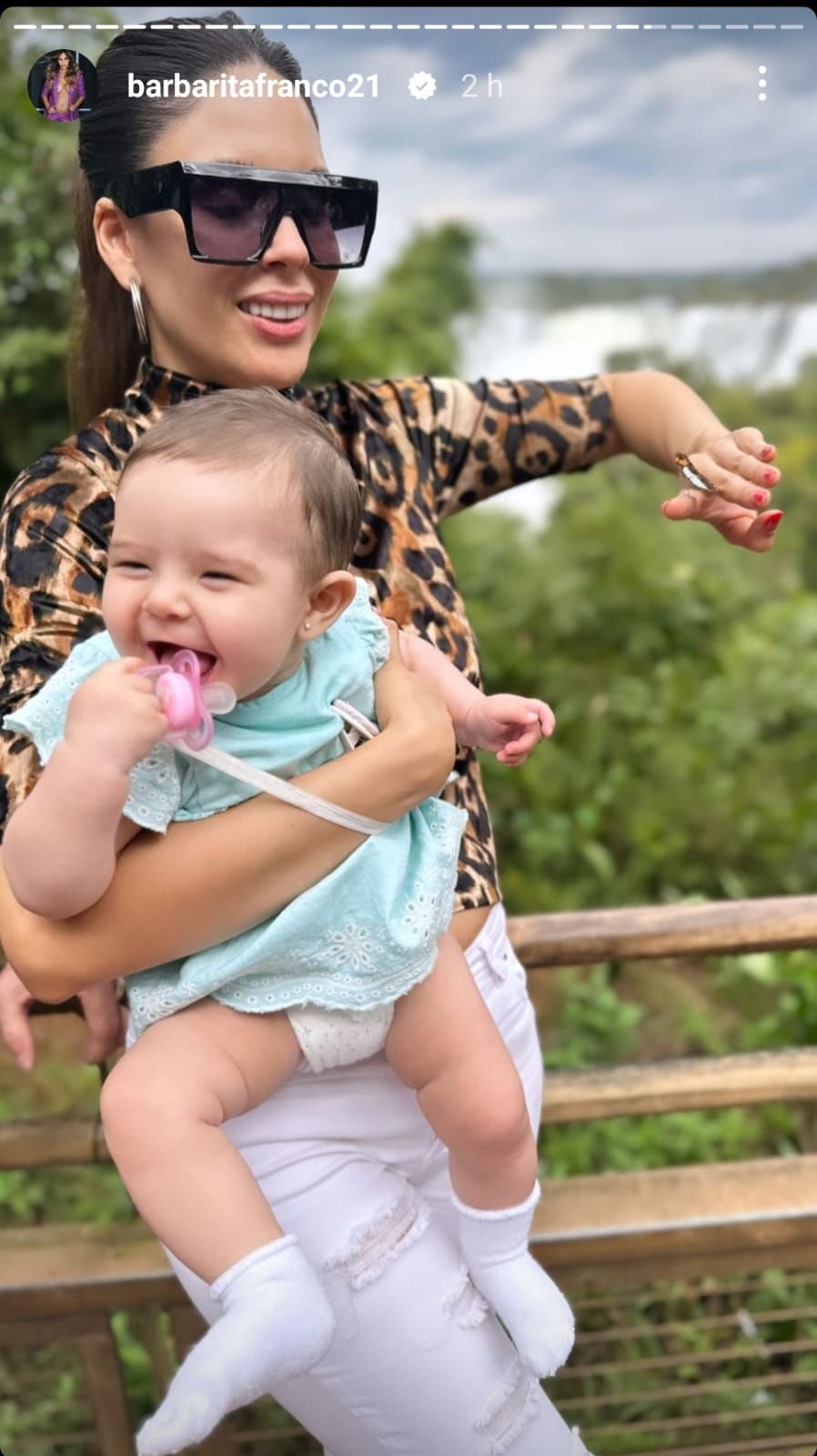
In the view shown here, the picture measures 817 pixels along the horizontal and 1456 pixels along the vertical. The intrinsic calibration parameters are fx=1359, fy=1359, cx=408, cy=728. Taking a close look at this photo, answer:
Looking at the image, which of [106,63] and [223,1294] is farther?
[106,63]

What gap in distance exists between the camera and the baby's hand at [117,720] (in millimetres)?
873

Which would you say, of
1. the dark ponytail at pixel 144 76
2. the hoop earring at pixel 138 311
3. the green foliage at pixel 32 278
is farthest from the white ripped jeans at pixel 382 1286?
the green foliage at pixel 32 278

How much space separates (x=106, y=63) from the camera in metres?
1.12

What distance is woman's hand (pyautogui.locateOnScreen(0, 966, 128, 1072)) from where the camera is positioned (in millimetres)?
1265

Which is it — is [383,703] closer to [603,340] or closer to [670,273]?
[670,273]

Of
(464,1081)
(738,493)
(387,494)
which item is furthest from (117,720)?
(738,493)

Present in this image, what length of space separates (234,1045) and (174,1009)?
0.06 metres

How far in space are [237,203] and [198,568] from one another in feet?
1.17

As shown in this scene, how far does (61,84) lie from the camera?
1129 mm

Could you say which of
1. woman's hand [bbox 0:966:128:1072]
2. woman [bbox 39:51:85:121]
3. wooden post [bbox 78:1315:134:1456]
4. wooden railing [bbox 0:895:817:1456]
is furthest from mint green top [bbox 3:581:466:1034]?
wooden post [bbox 78:1315:134:1456]

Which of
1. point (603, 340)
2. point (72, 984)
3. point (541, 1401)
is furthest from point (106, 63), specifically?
point (603, 340)

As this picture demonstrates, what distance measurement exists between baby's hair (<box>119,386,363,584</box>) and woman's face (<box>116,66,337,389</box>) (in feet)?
0.51

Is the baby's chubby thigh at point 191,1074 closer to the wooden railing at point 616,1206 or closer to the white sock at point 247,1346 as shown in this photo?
the white sock at point 247,1346

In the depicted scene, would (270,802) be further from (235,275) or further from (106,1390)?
(106,1390)
